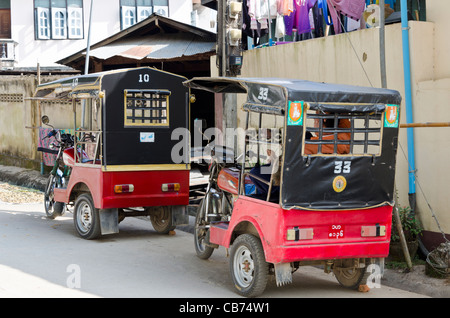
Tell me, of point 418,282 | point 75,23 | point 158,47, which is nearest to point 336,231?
point 418,282

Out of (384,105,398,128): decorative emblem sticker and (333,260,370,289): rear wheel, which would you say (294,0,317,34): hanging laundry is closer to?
(384,105,398,128): decorative emblem sticker

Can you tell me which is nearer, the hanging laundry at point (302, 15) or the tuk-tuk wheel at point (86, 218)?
the tuk-tuk wheel at point (86, 218)

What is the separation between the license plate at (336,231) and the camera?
7082 millimetres

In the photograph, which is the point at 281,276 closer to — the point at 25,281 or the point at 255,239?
the point at 255,239

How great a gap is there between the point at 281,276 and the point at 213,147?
2752 millimetres

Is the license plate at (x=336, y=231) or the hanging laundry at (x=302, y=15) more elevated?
the hanging laundry at (x=302, y=15)

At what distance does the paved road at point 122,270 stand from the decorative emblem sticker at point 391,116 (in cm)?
188

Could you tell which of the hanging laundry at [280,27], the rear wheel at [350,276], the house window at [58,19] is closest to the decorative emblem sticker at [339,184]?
the rear wheel at [350,276]

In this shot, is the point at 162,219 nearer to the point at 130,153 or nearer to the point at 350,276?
the point at 130,153

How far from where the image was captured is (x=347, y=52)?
429 inches

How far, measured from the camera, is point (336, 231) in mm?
7109

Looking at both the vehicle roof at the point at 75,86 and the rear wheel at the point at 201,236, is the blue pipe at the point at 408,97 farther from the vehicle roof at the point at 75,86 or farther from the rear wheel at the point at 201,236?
the vehicle roof at the point at 75,86

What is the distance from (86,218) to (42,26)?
24.9m
